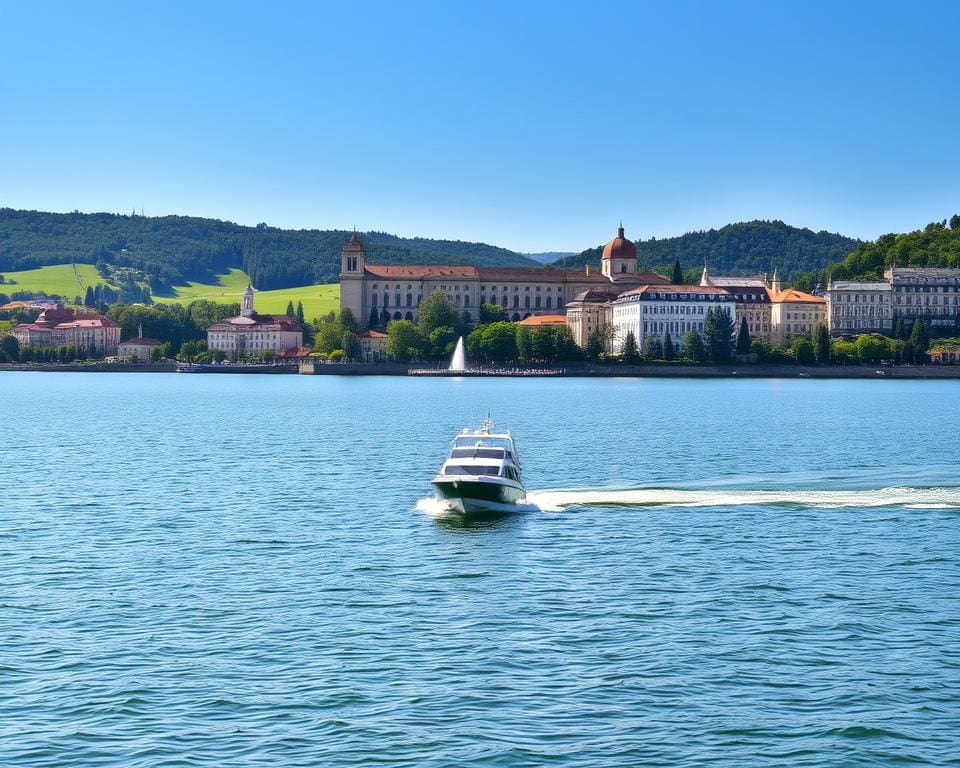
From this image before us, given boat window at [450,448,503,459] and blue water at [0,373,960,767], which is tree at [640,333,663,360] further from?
boat window at [450,448,503,459]

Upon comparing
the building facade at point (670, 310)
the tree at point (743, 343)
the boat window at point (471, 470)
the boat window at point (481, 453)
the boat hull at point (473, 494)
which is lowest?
the boat hull at point (473, 494)

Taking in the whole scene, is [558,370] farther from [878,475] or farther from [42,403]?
[878,475]

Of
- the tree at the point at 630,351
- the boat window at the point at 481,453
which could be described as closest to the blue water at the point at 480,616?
the boat window at the point at 481,453

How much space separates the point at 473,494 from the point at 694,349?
14289cm

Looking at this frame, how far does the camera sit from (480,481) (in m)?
36.3

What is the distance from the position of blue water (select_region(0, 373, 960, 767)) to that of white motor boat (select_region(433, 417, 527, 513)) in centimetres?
75

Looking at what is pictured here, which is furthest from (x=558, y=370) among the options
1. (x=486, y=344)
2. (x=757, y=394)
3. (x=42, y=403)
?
(x=42, y=403)

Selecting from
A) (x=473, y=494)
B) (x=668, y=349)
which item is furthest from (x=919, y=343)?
(x=473, y=494)

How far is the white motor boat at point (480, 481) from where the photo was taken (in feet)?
120

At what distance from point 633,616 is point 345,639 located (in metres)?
4.77

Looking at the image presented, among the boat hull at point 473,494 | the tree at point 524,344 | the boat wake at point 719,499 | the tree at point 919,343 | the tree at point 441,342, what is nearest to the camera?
the boat hull at point 473,494

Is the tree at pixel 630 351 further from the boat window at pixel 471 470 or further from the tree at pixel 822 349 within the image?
the boat window at pixel 471 470

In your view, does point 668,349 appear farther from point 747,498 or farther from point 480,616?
point 480,616

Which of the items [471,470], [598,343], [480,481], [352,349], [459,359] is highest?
[598,343]
